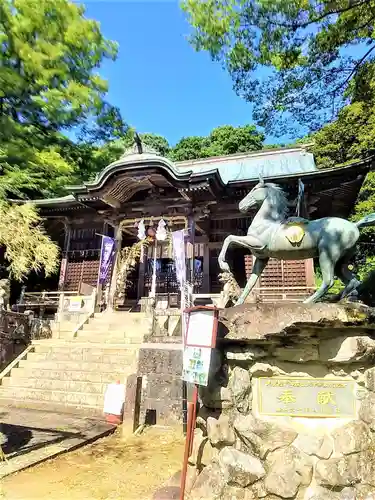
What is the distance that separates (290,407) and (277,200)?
2.63m

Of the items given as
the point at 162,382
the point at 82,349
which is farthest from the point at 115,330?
the point at 162,382

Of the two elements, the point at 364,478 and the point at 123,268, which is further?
the point at 123,268

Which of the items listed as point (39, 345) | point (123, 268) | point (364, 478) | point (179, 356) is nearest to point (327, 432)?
point (364, 478)

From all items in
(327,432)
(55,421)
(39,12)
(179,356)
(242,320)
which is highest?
(39,12)

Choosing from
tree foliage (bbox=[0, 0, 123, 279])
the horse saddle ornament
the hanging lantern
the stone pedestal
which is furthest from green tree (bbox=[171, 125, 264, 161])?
the stone pedestal

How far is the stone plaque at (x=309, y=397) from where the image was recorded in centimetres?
358

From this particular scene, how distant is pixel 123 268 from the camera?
13.7 m

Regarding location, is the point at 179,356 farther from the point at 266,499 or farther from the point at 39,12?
the point at 39,12

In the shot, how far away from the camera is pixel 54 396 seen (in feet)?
26.7

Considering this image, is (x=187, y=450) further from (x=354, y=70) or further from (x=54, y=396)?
(x=354, y=70)

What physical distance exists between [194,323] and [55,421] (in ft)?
15.7

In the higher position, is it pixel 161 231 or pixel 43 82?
pixel 161 231

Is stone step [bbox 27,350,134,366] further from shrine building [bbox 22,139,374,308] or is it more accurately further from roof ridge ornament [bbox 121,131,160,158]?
roof ridge ornament [bbox 121,131,160,158]

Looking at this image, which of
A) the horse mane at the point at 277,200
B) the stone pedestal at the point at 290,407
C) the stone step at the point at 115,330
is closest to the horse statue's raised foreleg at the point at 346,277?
the stone pedestal at the point at 290,407
